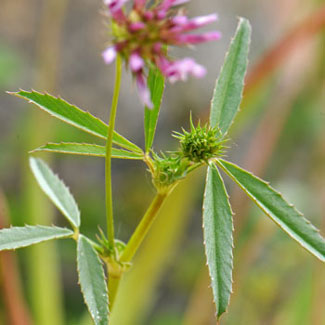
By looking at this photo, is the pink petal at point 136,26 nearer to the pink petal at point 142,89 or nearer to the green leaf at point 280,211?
the pink petal at point 142,89

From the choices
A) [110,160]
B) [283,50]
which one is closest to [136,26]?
[110,160]

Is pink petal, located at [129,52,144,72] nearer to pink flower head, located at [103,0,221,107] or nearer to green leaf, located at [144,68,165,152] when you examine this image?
pink flower head, located at [103,0,221,107]

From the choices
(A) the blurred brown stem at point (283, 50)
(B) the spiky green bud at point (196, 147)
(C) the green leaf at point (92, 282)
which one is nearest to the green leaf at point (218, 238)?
(B) the spiky green bud at point (196, 147)

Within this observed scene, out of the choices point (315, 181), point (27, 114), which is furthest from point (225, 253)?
point (315, 181)

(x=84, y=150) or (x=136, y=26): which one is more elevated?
(x=136, y=26)

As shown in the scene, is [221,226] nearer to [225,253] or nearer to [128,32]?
[225,253]

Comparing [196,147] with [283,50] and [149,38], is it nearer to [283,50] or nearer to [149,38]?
[149,38]

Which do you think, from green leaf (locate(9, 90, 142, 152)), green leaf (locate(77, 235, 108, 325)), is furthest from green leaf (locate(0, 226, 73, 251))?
green leaf (locate(9, 90, 142, 152))
